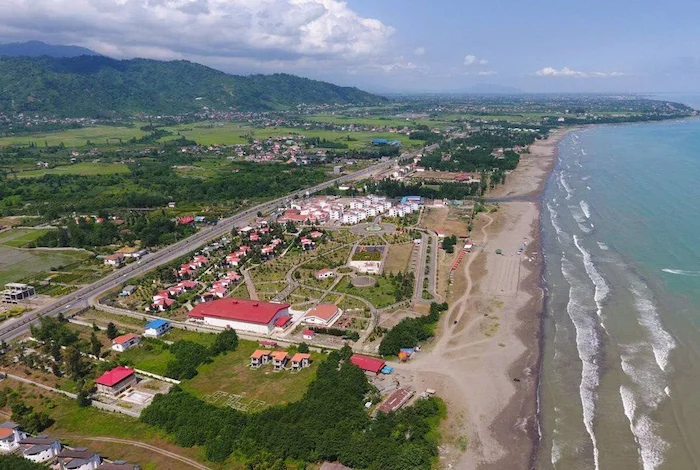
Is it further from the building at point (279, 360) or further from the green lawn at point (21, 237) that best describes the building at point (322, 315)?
the green lawn at point (21, 237)

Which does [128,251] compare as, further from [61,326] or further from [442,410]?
[442,410]

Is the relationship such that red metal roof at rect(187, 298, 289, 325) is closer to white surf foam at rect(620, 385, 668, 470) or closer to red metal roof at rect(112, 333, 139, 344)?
red metal roof at rect(112, 333, 139, 344)

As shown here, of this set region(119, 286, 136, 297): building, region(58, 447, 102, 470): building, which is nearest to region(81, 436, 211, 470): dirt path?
region(58, 447, 102, 470): building

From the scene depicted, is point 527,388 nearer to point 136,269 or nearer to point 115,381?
point 115,381

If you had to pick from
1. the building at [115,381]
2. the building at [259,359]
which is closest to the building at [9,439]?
the building at [115,381]

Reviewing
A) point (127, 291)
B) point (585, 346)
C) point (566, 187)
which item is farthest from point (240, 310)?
point (566, 187)
